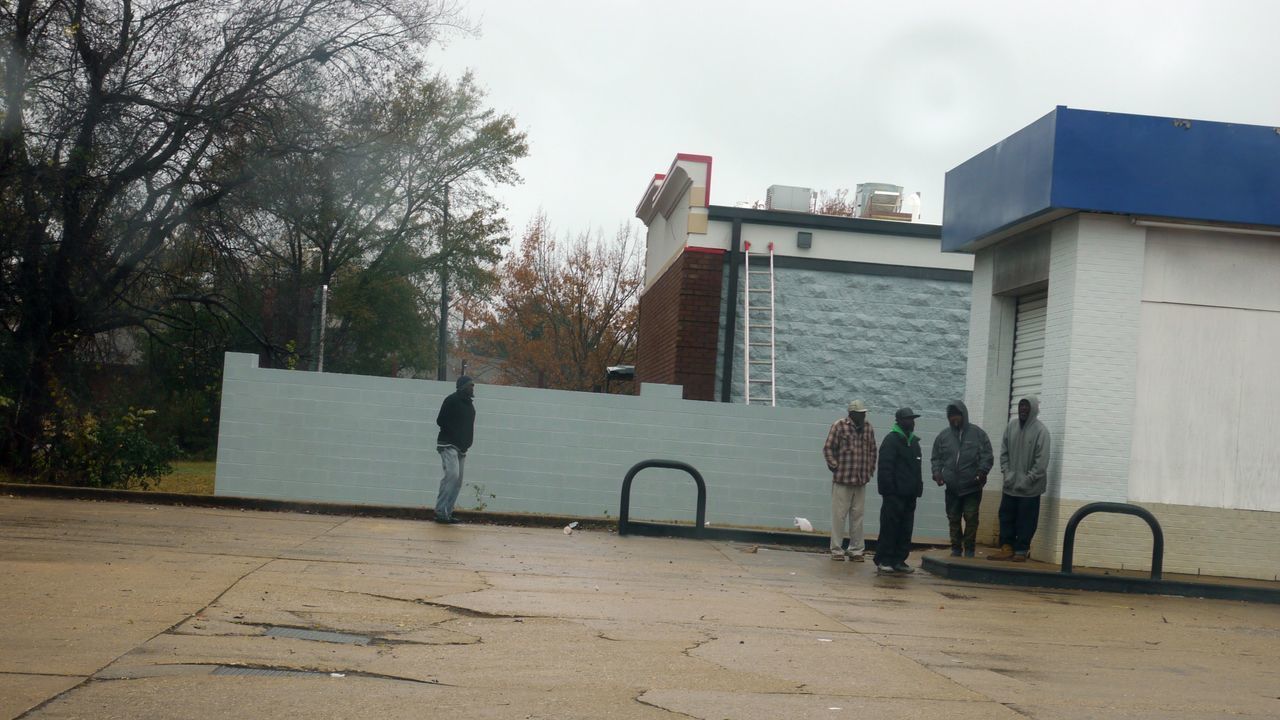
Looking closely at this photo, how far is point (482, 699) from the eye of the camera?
6008mm

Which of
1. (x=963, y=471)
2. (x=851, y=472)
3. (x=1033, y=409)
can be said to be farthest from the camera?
(x=851, y=472)

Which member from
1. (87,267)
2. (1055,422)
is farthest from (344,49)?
(1055,422)

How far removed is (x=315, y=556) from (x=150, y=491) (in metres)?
6.82

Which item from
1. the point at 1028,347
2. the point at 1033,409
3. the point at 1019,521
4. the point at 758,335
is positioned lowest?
the point at 1019,521

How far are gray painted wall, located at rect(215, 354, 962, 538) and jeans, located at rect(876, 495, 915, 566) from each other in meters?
4.17

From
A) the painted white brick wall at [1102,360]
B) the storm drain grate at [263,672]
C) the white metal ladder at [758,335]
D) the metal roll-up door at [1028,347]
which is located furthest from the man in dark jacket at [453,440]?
the storm drain grate at [263,672]

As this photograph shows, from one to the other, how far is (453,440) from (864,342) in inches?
335

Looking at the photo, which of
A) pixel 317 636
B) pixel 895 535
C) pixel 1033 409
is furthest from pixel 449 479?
pixel 317 636

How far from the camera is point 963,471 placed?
1410 cm

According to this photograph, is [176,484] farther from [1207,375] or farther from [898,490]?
[1207,375]

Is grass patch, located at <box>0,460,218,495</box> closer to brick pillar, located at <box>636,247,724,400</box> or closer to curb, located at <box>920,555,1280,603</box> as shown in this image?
brick pillar, located at <box>636,247,724,400</box>

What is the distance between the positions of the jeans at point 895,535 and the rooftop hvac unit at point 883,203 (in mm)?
10606

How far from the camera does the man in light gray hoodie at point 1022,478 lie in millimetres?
13500

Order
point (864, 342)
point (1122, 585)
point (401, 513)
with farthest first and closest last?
point (864, 342) < point (401, 513) < point (1122, 585)
